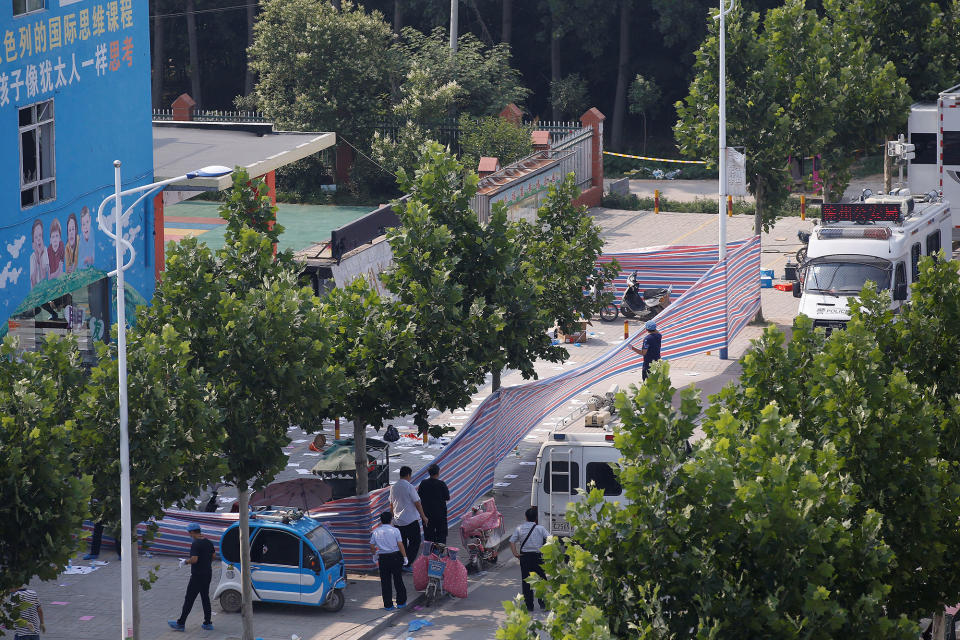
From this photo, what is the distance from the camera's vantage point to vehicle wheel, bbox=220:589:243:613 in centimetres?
1938

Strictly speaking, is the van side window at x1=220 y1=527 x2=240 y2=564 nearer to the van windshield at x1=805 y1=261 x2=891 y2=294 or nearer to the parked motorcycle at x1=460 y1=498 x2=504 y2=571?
the parked motorcycle at x1=460 y1=498 x2=504 y2=571

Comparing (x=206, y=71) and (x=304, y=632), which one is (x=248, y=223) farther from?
(x=206, y=71)

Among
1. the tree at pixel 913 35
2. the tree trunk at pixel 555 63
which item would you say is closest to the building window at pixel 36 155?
the tree at pixel 913 35

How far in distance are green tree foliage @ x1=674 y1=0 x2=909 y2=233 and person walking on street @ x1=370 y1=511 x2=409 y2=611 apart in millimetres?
16860

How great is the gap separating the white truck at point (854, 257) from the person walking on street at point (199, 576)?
46.4 ft

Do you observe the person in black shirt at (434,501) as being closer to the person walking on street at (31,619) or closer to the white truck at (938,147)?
the person walking on street at (31,619)

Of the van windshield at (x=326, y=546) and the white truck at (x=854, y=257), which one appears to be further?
the white truck at (x=854, y=257)

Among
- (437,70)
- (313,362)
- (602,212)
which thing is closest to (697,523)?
(313,362)

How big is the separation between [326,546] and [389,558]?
0.88m

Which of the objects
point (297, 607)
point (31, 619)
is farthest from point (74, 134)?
point (31, 619)

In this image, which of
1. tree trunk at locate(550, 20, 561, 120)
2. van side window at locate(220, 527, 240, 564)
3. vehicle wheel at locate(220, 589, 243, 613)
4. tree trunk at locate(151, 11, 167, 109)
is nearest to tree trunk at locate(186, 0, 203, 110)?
tree trunk at locate(151, 11, 167, 109)

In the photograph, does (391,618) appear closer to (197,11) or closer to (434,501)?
(434,501)

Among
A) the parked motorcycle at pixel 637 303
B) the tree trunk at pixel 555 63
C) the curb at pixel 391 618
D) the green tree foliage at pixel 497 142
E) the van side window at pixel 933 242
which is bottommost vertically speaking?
the curb at pixel 391 618

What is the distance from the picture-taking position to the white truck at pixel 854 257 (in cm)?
2822
